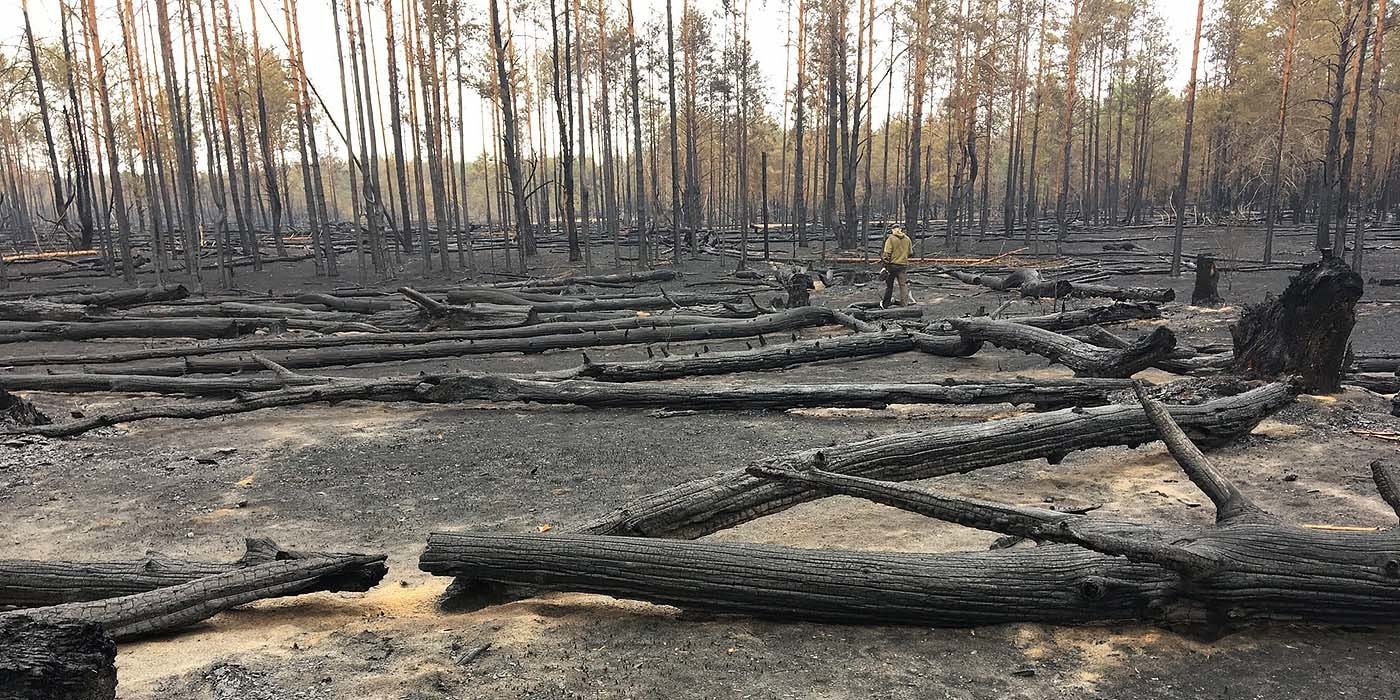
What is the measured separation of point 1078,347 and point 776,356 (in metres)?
3.66

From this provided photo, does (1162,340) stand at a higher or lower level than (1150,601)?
higher

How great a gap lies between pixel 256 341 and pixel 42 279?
17364 mm

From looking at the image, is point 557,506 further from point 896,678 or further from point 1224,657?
point 1224,657

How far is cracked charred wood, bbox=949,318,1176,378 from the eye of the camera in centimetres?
752

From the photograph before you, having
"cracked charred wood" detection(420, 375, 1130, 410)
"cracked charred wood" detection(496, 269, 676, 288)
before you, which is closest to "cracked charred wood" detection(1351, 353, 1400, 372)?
"cracked charred wood" detection(420, 375, 1130, 410)

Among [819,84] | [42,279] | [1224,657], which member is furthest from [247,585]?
[819,84]

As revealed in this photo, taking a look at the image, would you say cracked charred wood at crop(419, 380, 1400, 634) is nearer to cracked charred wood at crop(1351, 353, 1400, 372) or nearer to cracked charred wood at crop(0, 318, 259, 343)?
cracked charred wood at crop(1351, 353, 1400, 372)

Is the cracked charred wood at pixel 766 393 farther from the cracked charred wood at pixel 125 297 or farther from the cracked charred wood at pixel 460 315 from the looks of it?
the cracked charred wood at pixel 125 297

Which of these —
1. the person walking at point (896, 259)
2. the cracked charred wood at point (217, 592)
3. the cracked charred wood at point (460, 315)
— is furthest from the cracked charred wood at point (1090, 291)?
the cracked charred wood at point (217, 592)

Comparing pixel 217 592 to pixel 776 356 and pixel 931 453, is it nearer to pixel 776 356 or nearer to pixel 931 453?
pixel 931 453

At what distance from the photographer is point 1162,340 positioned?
7.46 m

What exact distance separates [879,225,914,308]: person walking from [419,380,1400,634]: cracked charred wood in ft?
35.9

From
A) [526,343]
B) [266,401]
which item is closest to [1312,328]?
[526,343]

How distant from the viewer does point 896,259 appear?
14547mm
